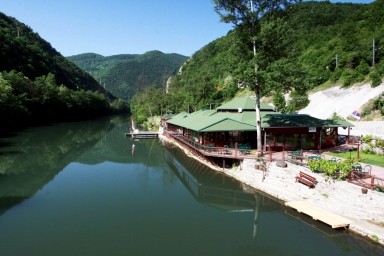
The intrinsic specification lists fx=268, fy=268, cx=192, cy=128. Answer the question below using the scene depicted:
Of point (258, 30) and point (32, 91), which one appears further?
point (32, 91)

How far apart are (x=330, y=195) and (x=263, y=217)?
3.43m

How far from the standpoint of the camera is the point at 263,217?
13148 mm

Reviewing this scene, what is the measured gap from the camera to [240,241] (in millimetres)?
11016

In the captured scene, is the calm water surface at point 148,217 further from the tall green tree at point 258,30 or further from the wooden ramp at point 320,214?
the tall green tree at point 258,30

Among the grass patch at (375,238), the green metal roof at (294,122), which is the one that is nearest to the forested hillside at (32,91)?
the green metal roof at (294,122)

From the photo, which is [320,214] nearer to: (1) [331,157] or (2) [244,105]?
(1) [331,157]

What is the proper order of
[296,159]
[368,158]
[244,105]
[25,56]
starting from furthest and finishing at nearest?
[25,56]
[244,105]
[368,158]
[296,159]

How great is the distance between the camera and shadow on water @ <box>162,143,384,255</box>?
10328mm

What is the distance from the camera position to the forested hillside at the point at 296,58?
1844 centimetres

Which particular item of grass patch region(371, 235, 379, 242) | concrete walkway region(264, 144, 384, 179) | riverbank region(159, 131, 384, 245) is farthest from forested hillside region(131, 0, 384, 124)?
grass patch region(371, 235, 379, 242)

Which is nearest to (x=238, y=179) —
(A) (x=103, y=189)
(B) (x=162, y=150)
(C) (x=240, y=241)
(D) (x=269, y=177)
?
(D) (x=269, y=177)

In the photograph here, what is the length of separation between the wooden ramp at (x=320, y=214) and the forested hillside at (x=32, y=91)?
49206 millimetres

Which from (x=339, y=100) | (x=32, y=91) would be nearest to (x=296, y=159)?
(x=339, y=100)

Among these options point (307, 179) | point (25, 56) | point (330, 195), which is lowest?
point (330, 195)
